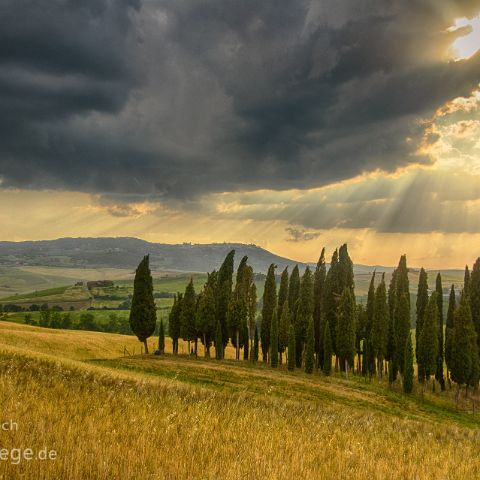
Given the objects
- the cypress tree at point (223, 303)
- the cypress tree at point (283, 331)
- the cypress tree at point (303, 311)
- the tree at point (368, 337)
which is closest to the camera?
the cypress tree at point (283, 331)

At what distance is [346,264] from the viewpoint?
79188mm

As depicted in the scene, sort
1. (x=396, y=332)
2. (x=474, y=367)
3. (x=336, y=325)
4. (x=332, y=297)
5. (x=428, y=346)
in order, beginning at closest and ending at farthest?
(x=474, y=367)
(x=428, y=346)
(x=396, y=332)
(x=336, y=325)
(x=332, y=297)

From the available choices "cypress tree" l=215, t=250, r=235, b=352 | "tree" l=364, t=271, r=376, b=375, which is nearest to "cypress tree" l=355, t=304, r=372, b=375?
"tree" l=364, t=271, r=376, b=375

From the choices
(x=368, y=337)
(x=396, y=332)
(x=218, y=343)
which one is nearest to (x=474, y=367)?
(x=396, y=332)

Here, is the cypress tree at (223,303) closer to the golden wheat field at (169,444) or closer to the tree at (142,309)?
the tree at (142,309)

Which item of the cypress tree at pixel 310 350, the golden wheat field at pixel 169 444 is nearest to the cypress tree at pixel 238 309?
the cypress tree at pixel 310 350

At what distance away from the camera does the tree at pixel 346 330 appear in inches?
2576

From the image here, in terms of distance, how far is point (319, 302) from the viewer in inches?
3147

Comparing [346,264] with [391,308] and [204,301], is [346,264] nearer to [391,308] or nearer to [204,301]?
[391,308]

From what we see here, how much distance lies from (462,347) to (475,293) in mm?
16951

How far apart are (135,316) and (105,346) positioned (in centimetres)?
1509

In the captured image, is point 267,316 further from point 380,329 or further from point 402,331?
point 402,331

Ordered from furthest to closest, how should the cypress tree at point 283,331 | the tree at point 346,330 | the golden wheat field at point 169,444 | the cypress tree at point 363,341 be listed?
1. the cypress tree at point 363,341
2. the cypress tree at point 283,331
3. the tree at point 346,330
4. the golden wheat field at point 169,444

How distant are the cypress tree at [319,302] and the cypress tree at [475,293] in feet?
86.4
